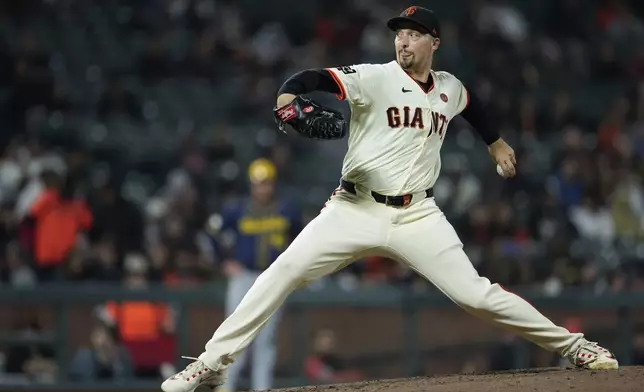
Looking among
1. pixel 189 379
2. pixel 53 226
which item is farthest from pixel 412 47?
pixel 53 226

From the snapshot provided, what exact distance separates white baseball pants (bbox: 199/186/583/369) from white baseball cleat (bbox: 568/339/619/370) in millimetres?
367

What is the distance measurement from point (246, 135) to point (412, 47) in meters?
7.25

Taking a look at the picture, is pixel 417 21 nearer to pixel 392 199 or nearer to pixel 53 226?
pixel 392 199

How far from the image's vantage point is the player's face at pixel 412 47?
20.5 feet

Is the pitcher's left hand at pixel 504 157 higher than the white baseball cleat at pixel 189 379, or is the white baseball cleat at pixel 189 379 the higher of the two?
the pitcher's left hand at pixel 504 157

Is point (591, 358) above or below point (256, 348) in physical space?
above

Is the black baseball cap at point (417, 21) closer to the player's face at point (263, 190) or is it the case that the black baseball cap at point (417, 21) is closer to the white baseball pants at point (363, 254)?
the white baseball pants at point (363, 254)

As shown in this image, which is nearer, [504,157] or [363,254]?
[363,254]

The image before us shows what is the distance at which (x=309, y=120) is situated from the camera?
576 centimetres

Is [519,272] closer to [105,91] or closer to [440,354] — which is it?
[440,354]

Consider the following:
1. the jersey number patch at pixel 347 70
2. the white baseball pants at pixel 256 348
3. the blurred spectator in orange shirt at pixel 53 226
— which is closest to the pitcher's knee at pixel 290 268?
the jersey number patch at pixel 347 70

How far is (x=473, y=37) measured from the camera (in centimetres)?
1555

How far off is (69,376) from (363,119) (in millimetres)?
5477

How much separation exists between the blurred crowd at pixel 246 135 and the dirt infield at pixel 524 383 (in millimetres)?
4175
